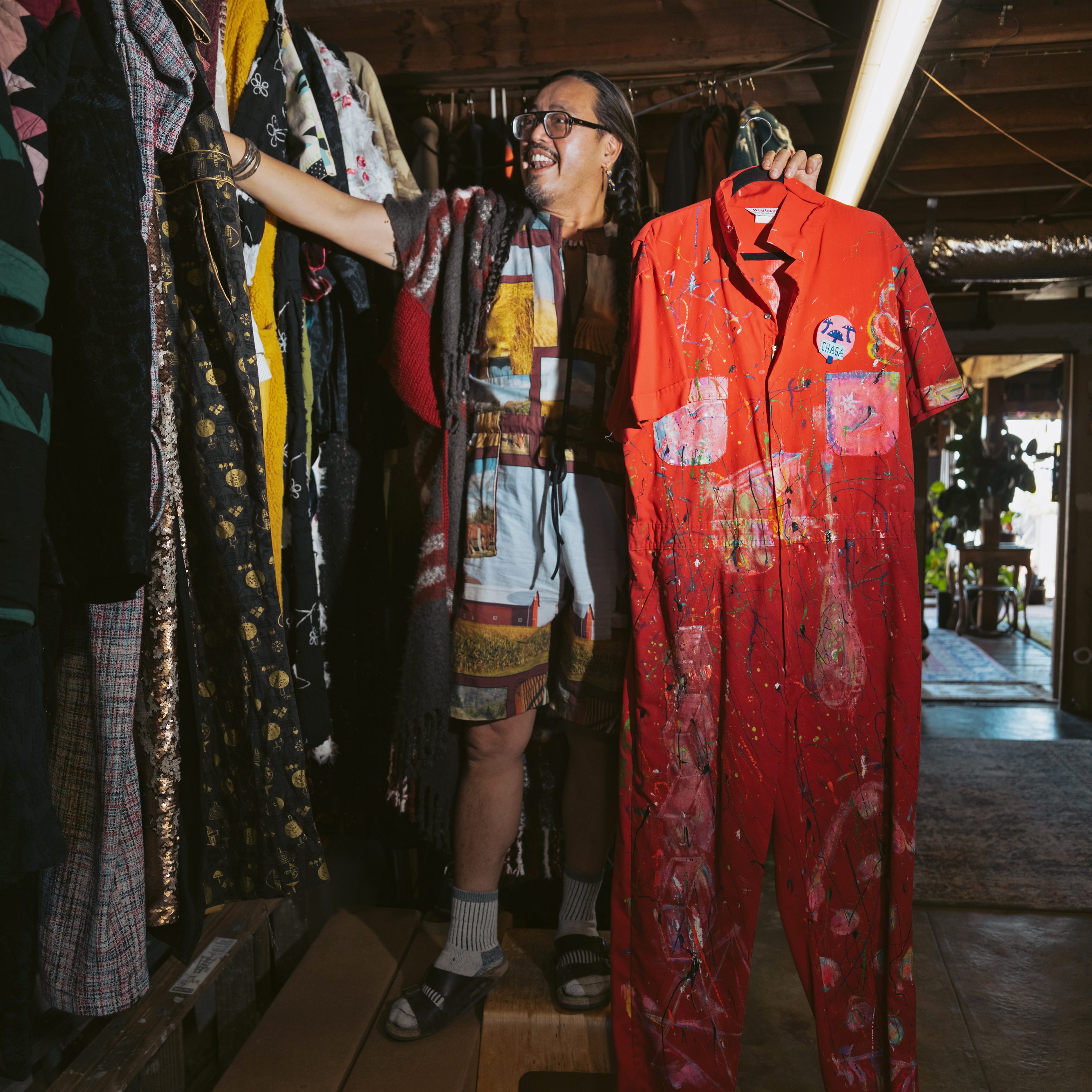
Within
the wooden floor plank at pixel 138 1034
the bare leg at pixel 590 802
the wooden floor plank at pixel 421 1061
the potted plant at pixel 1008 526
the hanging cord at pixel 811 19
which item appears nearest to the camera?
the wooden floor plank at pixel 138 1034

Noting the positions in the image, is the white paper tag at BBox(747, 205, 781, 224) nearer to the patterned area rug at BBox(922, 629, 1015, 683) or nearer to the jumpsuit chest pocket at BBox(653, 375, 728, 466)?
the jumpsuit chest pocket at BBox(653, 375, 728, 466)

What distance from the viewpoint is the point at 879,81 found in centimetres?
192

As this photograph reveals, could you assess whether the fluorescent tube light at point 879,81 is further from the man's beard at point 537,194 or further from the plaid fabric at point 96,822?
the plaid fabric at point 96,822

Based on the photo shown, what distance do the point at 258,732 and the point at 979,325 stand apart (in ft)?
15.0

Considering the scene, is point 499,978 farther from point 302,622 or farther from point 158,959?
point 302,622

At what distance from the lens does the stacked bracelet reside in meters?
1.19

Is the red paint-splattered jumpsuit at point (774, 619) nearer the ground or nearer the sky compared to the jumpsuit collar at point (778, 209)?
nearer the ground

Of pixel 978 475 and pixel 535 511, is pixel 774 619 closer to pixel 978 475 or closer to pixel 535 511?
pixel 535 511

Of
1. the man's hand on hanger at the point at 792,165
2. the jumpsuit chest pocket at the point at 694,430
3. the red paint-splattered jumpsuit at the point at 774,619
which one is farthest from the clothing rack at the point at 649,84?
the jumpsuit chest pocket at the point at 694,430

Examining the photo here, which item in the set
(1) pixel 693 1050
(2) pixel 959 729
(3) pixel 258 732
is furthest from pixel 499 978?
(2) pixel 959 729

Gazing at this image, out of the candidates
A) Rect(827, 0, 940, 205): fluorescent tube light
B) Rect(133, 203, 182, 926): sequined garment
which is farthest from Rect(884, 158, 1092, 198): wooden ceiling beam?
Rect(133, 203, 182, 926): sequined garment

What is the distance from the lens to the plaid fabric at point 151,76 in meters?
0.93

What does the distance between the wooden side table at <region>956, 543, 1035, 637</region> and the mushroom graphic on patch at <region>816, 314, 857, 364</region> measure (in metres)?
6.92

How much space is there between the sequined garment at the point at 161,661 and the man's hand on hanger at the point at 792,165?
1.00 m
